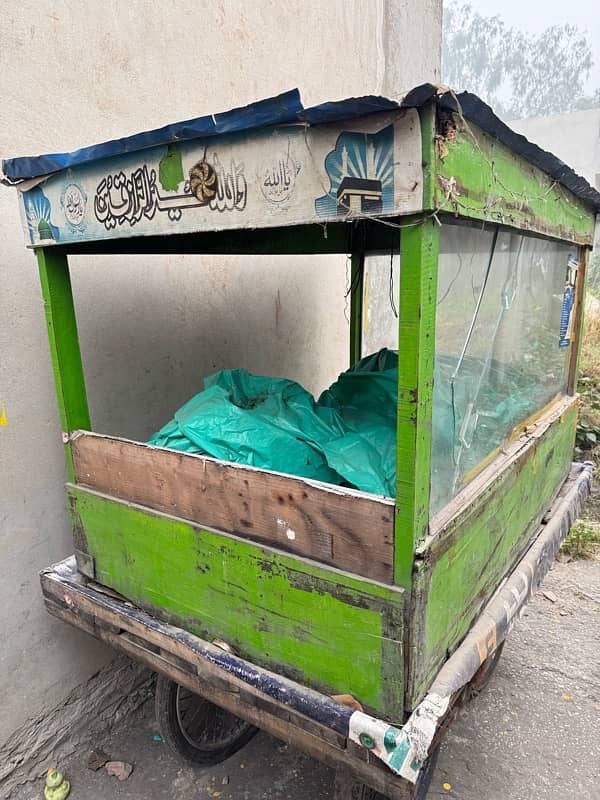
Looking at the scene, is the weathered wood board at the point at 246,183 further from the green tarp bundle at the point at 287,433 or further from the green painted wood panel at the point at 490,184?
the green tarp bundle at the point at 287,433

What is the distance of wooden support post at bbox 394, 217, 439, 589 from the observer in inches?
47.9

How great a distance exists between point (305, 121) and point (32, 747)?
2.68 metres

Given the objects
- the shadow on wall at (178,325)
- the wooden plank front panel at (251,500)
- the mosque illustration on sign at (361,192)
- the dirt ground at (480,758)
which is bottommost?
the dirt ground at (480,758)

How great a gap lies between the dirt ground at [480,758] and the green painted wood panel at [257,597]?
3.31ft

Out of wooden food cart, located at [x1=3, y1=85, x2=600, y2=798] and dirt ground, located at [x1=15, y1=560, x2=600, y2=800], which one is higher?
wooden food cart, located at [x1=3, y1=85, x2=600, y2=798]

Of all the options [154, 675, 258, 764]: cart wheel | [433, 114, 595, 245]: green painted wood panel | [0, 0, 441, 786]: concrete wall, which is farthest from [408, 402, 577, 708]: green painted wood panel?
[0, 0, 441, 786]: concrete wall

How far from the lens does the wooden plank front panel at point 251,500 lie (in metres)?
1.43

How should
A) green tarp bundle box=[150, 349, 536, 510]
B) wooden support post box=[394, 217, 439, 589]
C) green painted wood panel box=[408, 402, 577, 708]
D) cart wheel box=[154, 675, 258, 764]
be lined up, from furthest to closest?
cart wheel box=[154, 675, 258, 764], green tarp bundle box=[150, 349, 536, 510], green painted wood panel box=[408, 402, 577, 708], wooden support post box=[394, 217, 439, 589]

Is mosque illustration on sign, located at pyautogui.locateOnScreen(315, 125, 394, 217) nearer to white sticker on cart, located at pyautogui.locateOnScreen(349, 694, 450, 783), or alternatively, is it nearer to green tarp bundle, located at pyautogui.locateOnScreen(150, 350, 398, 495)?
green tarp bundle, located at pyautogui.locateOnScreen(150, 350, 398, 495)

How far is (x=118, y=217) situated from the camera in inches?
63.8

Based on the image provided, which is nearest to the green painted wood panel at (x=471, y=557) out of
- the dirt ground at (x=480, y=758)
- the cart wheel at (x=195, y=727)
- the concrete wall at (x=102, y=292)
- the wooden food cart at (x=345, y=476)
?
the wooden food cart at (x=345, y=476)

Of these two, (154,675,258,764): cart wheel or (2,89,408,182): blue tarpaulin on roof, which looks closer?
(2,89,408,182): blue tarpaulin on roof

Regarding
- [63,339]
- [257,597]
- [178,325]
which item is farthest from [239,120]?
[178,325]

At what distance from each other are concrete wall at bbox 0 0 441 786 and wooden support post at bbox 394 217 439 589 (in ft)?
5.28
